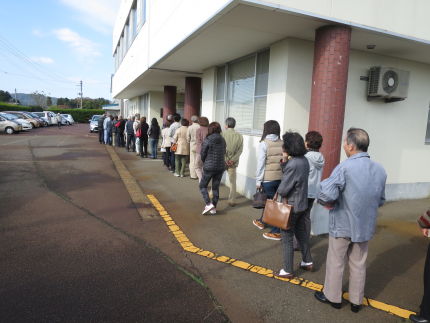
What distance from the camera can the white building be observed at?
498 centimetres

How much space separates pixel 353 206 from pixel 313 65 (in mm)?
3371

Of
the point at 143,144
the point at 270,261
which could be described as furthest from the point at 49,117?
the point at 270,261

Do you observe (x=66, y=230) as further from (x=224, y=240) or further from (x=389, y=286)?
(x=389, y=286)

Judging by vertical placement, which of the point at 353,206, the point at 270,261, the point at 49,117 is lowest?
the point at 270,261

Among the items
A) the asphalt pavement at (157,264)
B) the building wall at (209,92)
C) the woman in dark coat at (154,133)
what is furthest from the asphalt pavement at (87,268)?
the woman in dark coat at (154,133)

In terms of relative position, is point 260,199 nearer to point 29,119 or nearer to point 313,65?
point 313,65

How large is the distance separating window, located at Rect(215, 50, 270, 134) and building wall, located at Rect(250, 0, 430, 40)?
7.70ft

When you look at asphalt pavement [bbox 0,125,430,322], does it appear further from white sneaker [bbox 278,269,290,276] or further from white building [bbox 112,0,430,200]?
white building [bbox 112,0,430,200]

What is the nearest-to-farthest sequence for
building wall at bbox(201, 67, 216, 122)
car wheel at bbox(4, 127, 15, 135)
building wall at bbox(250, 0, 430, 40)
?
building wall at bbox(250, 0, 430, 40) → building wall at bbox(201, 67, 216, 122) → car wheel at bbox(4, 127, 15, 135)

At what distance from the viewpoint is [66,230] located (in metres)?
4.88

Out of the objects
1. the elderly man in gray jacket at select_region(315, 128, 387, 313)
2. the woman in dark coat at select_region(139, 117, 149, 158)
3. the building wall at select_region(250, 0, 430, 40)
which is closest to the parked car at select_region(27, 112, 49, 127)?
the woman in dark coat at select_region(139, 117, 149, 158)

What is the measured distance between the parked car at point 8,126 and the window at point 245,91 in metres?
21.0

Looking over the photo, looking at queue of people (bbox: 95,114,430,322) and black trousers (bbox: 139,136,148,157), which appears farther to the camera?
black trousers (bbox: 139,136,148,157)

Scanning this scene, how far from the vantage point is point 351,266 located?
3066 mm
